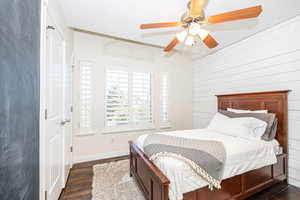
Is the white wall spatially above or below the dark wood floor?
above

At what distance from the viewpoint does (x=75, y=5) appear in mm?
1986

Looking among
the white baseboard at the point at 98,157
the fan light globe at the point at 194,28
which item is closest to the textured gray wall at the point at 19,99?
the fan light globe at the point at 194,28

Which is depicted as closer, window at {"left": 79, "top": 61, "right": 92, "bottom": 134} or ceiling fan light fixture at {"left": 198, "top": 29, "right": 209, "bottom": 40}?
ceiling fan light fixture at {"left": 198, "top": 29, "right": 209, "bottom": 40}

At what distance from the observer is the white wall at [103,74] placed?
2783 mm

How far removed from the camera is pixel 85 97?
2.83m

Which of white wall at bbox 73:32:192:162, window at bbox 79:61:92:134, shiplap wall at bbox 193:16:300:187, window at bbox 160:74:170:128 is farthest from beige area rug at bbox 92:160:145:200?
shiplap wall at bbox 193:16:300:187

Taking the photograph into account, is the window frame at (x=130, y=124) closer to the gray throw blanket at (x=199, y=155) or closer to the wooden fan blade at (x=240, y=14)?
the gray throw blanket at (x=199, y=155)

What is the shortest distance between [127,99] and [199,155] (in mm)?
2182

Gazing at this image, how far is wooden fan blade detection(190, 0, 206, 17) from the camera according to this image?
1.28 metres

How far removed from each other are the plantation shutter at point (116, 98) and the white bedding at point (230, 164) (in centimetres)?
123

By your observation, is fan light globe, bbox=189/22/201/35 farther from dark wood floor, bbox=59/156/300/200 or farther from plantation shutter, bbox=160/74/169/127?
dark wood floor, bbox=59/156/300/200

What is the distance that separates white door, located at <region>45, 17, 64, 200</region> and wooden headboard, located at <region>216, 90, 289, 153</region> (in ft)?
10.7

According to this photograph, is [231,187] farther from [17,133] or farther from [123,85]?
[123,85]

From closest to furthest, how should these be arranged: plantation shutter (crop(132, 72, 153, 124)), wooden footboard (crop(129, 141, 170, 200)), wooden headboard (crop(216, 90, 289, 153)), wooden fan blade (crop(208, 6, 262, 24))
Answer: wooden footboard (crop(129, 141, 170, 200))
wooden fan blade (crop(208, 6, 262, 24))
wooden headboard (crop(216, 90, 289, 153))
plantation shutter (crop(132, 72, 153, 124))
